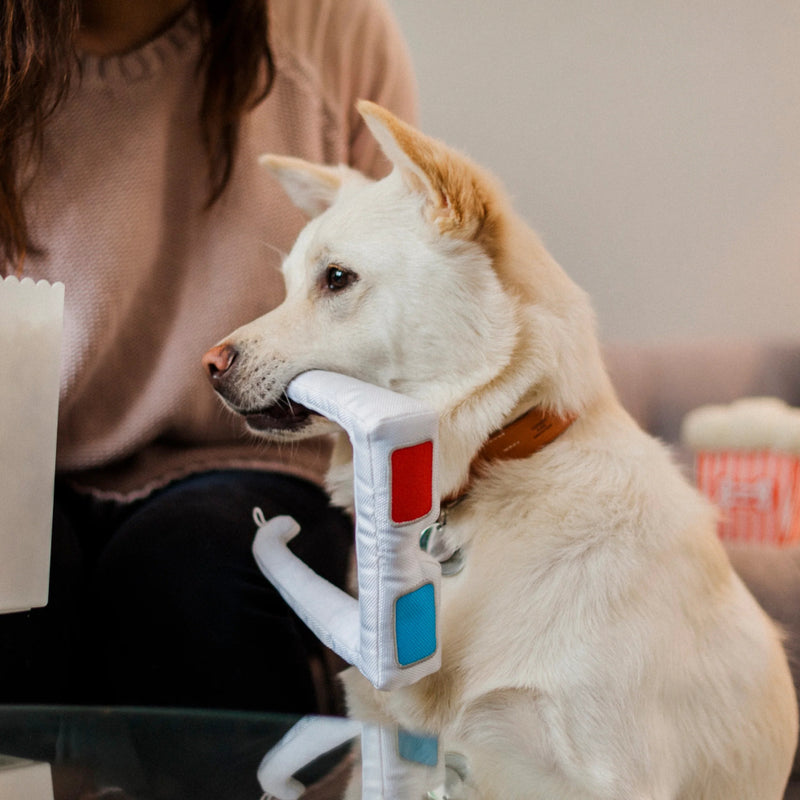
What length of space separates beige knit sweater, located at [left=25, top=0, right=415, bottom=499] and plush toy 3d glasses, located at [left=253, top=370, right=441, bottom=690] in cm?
47

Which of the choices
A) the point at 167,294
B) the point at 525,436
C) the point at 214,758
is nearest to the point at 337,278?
the point at 525,436

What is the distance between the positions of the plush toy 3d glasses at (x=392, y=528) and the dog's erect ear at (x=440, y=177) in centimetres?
21

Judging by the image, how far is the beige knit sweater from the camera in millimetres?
1038

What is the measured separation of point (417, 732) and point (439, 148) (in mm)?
538

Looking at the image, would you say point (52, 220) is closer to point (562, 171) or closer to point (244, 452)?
point (244, 452)

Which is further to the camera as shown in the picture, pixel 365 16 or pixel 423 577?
pixel 365 16

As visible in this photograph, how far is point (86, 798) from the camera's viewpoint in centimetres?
66

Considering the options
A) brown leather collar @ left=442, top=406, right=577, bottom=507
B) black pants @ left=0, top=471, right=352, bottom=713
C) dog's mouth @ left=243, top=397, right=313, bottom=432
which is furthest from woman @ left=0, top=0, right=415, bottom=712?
brown leather collar @ left=442, top=406, right=577, bottom=507

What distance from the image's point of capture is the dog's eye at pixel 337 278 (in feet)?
2.68

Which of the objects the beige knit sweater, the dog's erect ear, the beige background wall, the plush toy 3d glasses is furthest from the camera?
the beige background wall

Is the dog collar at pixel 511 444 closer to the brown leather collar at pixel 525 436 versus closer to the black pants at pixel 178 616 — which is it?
the brown leather collar at pixel 525 436

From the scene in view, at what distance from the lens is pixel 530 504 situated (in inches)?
30.0

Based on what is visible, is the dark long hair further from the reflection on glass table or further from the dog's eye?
the reflection on glass table

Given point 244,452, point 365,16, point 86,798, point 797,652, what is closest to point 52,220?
point 244,452
